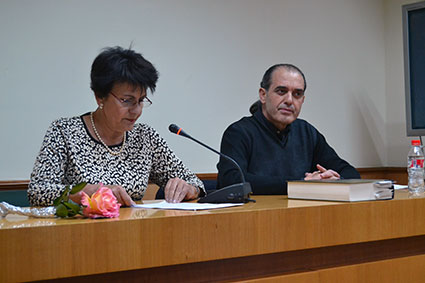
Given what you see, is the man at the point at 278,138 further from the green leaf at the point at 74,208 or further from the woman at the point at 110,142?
the green leaf at the point at 74,208

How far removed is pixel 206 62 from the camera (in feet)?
12.6

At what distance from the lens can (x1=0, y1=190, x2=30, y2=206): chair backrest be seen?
2.92 meters

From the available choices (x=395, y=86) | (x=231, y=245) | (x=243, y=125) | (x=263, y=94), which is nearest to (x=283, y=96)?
(x=263, y=94)

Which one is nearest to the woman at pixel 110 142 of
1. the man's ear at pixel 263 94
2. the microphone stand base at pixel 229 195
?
the microphone stand base at pixel 229 195

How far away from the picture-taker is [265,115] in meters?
2.94

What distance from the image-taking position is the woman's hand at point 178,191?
6.70 feet

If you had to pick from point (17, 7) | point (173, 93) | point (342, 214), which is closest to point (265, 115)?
point (173, 93)

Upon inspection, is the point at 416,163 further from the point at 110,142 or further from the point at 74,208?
the point at 74,208

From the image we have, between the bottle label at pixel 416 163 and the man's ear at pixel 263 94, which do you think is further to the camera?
the man's ear at pixel 263 94

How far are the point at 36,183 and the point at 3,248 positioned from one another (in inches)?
34.5

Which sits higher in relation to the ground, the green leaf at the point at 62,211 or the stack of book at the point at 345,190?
the green leaf at the point at 62,211

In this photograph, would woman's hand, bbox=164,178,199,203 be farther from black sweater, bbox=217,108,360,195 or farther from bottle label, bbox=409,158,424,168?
bottle label, bbox=409,158,424,168

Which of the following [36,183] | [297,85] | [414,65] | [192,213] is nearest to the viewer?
[192,213]

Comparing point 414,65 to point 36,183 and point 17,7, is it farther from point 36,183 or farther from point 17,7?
point 36,183
